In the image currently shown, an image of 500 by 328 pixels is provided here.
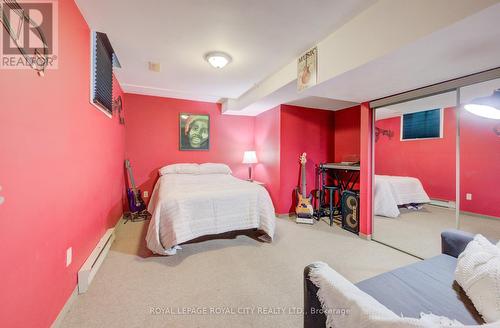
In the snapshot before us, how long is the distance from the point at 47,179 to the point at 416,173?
3.58 m

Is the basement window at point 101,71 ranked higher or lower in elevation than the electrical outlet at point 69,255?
higher

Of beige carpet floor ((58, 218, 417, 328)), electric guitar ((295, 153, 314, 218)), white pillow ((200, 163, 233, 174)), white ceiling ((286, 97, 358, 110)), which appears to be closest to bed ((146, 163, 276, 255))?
beige carpet floor ((58, 218, 417, 328))

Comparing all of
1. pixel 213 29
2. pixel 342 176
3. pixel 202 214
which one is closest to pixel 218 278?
pixel 202 214

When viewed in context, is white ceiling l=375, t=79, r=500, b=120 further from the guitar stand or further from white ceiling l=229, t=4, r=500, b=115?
the guitar stand

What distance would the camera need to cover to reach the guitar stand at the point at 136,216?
140 inches

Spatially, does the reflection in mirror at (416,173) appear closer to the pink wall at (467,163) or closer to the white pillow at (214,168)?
the pink wall at (467,163)

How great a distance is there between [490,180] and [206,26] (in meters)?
3.10

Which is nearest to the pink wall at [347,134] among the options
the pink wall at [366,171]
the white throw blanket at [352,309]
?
the pink wall at [366,171]

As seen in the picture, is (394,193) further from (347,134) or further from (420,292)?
(420,292)

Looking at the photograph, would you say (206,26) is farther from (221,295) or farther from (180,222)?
(221,295)

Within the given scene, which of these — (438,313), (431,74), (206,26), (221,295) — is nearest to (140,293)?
(221,295)

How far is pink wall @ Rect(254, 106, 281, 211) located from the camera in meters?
3.87
